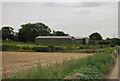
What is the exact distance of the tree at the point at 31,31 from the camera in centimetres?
8400

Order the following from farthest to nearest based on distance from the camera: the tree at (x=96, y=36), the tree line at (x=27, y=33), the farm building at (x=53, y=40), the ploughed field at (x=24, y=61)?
the tree at (x=96, y=36) < the tree line at (x=27, y=33) < the farm building at (x=53, y=40) < the ploughed field at (x=24, y=61)

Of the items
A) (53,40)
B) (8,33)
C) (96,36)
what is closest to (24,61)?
(53,40)

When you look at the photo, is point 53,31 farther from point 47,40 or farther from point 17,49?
point 17,49

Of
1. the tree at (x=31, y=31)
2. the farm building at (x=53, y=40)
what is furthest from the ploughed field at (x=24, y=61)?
the tree at (x=31, y=31)

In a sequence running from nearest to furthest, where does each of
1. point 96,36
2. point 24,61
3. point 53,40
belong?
point 24,61
point 53,40
point 96,36

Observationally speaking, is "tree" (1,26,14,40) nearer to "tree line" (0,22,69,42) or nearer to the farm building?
"tree line" (0,22,69,42)

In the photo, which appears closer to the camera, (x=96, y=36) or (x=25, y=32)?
(x=25, y=32)

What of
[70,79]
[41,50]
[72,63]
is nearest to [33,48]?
[41,50]

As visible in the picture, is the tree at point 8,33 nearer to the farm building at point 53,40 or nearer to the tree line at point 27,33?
the tree line at point 27,33

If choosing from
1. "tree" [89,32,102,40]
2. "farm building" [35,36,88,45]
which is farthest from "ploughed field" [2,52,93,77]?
"tree" [89,32,102,40]

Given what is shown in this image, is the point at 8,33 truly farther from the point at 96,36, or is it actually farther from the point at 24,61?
the point at 24,61

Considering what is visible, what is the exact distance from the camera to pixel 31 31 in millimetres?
88375

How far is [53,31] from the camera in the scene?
10406cm

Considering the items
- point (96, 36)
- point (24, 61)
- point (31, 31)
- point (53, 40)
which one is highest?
point (31, 31)
